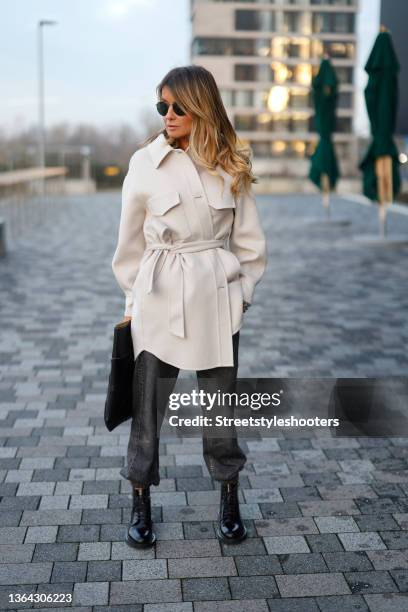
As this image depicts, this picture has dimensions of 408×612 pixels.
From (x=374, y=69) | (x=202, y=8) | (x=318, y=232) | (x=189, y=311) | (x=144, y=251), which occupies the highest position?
(x=202, y=8)

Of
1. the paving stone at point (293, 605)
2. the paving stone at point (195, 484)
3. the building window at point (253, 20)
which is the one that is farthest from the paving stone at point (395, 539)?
the building window at point (253, 20)

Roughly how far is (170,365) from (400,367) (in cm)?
310

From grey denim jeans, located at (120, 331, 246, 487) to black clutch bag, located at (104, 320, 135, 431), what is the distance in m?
0.04

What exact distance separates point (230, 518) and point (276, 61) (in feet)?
203

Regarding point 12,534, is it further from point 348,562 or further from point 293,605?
point 348,562

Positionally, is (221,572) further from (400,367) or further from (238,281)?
(400,367)

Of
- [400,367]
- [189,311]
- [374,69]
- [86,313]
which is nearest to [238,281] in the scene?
[189,311]

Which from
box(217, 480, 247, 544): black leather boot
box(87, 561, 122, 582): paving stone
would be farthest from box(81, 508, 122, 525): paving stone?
box(217, 480, 247, 544): black leather boot

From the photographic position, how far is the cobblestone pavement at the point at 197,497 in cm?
298

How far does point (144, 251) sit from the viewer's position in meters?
3.29

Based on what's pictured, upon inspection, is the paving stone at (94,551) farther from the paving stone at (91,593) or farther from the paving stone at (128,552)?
the paving stone at (91,593)

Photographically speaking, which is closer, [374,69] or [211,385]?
[211,385]

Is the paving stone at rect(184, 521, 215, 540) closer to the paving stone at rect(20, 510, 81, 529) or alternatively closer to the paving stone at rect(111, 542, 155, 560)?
the paving stone at rect(111, 542, 155, 560)

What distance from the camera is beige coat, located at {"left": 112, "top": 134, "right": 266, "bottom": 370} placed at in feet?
10.3
